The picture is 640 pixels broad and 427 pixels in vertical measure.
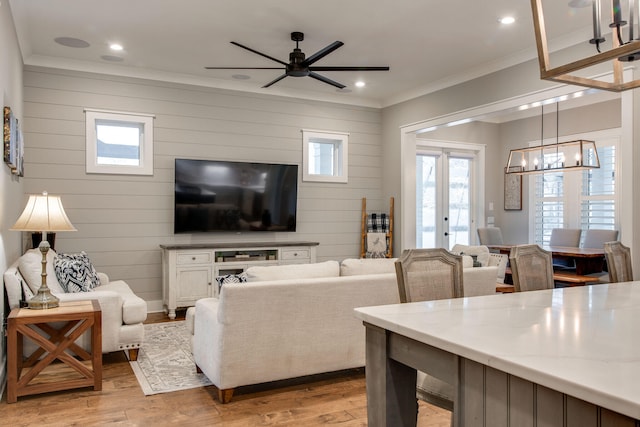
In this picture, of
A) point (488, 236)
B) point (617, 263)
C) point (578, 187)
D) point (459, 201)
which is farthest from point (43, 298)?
point (578, 187)

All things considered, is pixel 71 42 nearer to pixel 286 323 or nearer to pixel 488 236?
pixel 286 323

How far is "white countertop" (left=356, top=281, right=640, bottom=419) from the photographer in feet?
3.53

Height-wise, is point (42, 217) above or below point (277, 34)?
below

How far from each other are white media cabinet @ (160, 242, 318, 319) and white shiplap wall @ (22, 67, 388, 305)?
417mm

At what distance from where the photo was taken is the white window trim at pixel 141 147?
18.6 ft

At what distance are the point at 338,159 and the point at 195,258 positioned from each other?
2.71 meters

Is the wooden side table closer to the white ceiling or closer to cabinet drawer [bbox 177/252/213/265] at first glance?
cabinet drawer [bbox 177/252/213/265]

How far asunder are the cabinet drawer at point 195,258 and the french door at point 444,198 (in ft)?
12.1

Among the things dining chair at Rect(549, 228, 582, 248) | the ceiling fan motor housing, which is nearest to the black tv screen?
the ceiling fan motor housing

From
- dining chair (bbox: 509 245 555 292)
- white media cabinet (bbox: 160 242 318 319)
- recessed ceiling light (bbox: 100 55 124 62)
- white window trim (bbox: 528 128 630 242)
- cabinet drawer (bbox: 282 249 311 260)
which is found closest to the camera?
dining chair (bbox: 509 245 555 292)

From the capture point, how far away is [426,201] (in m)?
8.23

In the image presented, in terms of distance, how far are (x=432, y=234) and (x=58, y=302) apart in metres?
6.09

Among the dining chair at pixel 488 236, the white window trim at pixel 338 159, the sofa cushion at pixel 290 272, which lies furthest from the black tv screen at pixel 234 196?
the sofa cushion at pixel 290 272

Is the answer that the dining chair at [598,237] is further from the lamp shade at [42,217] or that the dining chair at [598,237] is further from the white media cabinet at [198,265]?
the lamp shade at [42,217]
